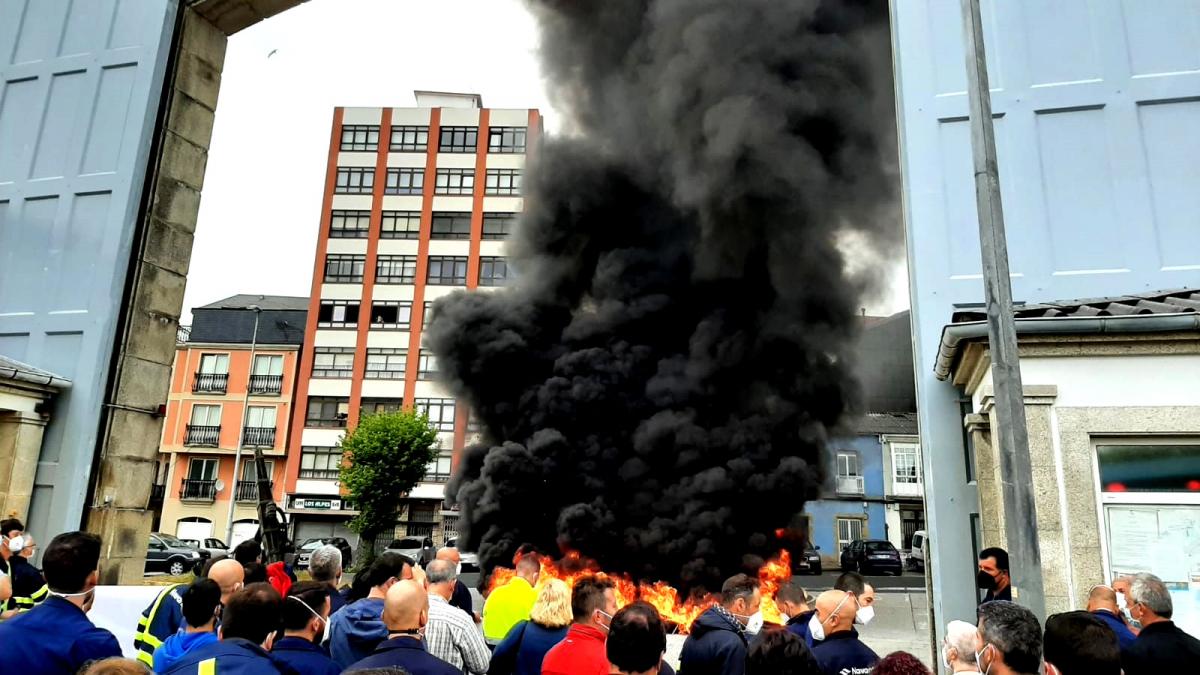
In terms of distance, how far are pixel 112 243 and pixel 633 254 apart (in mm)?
13027

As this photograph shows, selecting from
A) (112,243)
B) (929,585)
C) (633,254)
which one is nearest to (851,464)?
(633,254)

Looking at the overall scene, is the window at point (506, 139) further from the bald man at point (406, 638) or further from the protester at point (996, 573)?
the bald man at point (406, 638)

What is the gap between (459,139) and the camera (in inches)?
1880

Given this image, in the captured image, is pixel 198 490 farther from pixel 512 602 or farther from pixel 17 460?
pixel 512 602

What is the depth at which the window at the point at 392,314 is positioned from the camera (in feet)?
148

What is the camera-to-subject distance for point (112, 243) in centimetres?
1100

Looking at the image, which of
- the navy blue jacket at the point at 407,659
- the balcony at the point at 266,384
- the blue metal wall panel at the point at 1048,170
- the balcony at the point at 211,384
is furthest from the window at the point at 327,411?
the navy blue jacket at the point at 407,659

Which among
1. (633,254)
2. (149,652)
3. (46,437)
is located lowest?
(149,652)

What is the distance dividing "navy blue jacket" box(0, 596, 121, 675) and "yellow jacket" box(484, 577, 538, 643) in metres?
3.43

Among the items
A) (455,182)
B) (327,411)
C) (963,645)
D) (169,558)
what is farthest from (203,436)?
(963,645)

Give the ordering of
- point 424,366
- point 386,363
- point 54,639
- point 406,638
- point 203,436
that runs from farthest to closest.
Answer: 1. point 386,363
2. point 203,436
3. point 424,366
4. point 406,638
5. point 54,639

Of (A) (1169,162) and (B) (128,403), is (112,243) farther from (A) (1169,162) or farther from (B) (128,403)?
(A) (1169,162)

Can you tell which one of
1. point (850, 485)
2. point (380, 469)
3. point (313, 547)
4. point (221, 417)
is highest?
point (221, 417)

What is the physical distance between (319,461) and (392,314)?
941 cm
